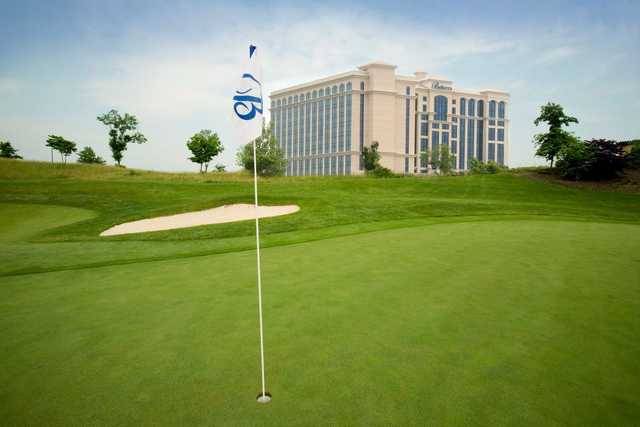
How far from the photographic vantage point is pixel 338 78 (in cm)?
11119

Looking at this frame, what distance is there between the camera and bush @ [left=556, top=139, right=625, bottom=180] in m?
33.4

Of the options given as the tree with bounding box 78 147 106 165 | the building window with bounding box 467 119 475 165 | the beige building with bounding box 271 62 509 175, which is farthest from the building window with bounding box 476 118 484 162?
the tree with bounding box 78 147 106 165

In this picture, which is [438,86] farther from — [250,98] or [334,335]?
[334,335]

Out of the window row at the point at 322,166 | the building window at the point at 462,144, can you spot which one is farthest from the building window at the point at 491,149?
the window row at the point at 322,166

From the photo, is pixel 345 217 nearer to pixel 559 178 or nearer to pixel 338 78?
pixel 559 178

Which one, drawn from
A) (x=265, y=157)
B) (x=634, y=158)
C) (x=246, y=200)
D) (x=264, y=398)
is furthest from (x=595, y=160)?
(x=265, y=157)

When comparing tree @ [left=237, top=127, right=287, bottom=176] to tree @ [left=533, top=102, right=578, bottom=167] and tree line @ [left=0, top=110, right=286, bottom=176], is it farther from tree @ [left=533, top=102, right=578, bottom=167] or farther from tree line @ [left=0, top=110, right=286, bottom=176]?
tree @ [left=533, top=102, right=578, bottom=167]

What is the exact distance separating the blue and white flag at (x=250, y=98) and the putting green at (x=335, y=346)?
7.60 feet

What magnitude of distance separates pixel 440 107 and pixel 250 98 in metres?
136

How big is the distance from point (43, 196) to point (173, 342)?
2813 centimetres

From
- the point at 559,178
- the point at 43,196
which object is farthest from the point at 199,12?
the point at 559,178

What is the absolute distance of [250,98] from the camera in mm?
3688

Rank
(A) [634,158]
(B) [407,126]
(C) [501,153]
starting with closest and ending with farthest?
(A) [634,158]
(B) [407,126]
(C) [501,153]

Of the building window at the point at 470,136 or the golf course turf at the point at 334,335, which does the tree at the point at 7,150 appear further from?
the building window at the point at 470,136
